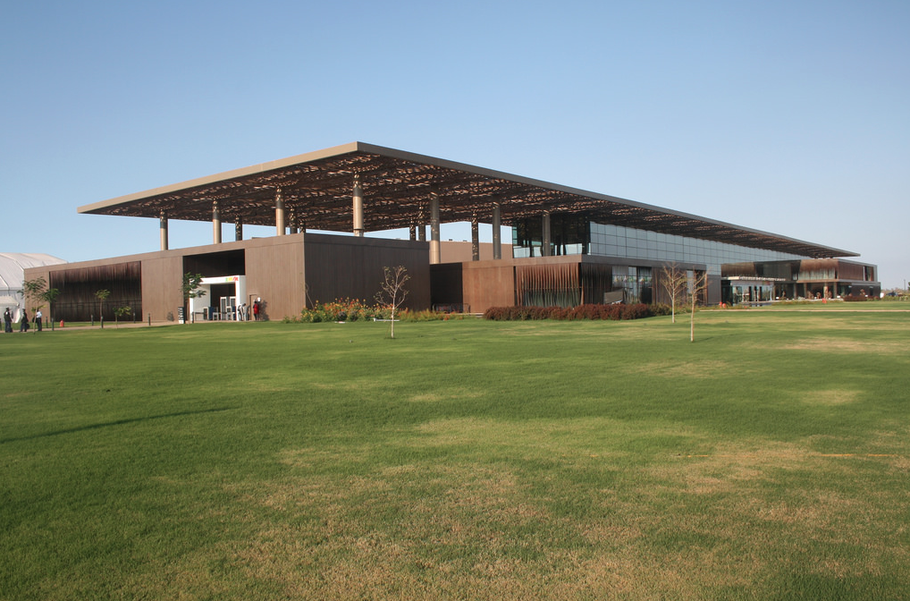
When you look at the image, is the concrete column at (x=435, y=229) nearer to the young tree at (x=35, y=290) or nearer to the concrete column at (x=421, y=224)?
the concrete column at (x=421, y=224)

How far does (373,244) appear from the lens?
4750 cm

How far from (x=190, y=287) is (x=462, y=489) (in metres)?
48.2

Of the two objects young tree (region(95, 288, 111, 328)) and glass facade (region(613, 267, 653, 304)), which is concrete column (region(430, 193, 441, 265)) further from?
young tree (region(95, 288, 111, 328))

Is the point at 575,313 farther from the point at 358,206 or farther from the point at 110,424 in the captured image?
the point at 110,424

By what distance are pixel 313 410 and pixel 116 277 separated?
57.4 m

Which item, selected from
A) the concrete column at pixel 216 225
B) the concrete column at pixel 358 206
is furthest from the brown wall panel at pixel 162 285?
the concrete column at pixel 358 206

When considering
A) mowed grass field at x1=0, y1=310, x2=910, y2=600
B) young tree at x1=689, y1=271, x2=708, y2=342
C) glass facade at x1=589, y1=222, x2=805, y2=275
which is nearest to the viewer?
mowed grass field at x1=0, y1=310, x2=910, y2=600

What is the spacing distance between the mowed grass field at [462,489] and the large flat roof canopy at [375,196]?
33.0m

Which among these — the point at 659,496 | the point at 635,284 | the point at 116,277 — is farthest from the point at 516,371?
the point at 116,277

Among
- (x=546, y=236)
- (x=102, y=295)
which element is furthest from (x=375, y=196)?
(x=102, y=295)

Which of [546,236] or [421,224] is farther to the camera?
[421,224]

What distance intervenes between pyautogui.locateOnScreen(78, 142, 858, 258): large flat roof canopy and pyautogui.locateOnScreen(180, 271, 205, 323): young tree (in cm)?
723

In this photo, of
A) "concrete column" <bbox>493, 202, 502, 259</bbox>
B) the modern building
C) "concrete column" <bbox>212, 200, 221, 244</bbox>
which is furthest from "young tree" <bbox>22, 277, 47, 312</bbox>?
"concrete column" <bbox>493, 202, 502, 259</bbox>

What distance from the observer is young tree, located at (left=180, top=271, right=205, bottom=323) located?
49.6 metres
